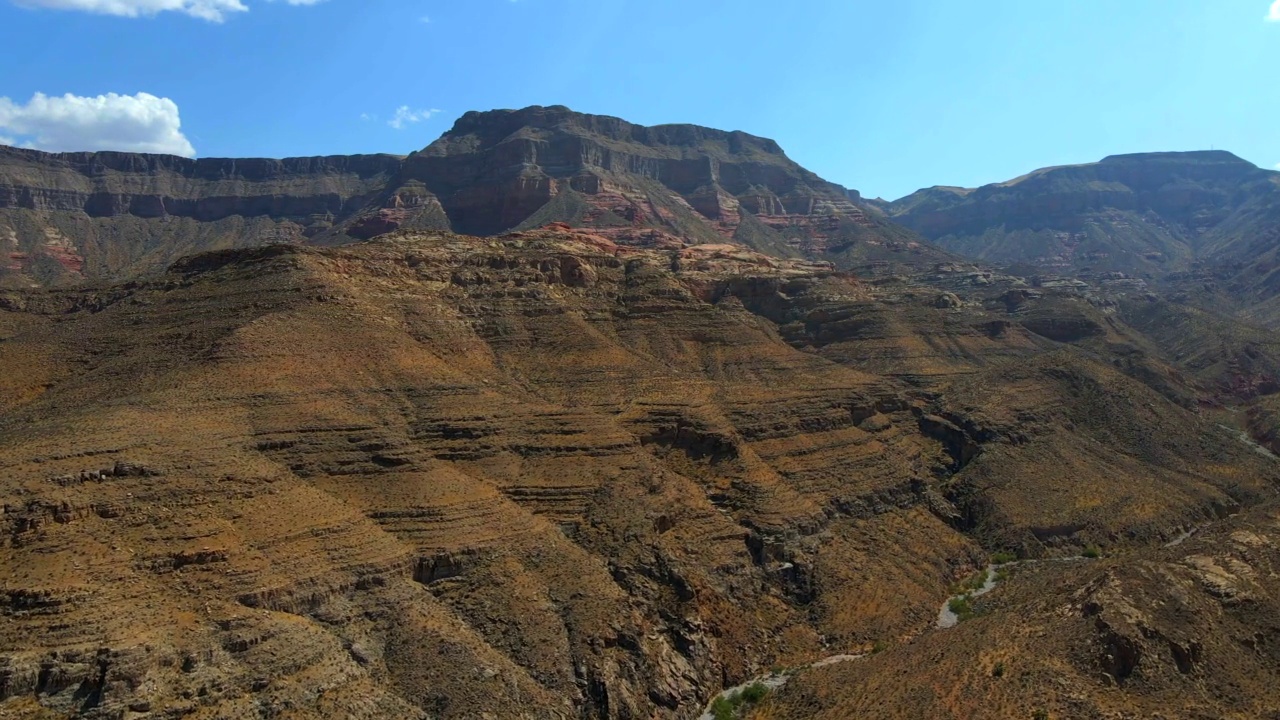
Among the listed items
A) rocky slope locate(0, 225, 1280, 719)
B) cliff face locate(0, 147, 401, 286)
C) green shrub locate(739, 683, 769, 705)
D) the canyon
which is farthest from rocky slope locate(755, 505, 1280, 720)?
cliff face locate(0, 147, 401, 286)

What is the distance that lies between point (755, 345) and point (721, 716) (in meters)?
52.8

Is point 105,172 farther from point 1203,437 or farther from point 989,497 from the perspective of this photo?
point 1203,437

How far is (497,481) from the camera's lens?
A: 5875 centimetres

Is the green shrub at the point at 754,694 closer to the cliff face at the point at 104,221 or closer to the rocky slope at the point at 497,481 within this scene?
the rocky slope at the point at 497,481

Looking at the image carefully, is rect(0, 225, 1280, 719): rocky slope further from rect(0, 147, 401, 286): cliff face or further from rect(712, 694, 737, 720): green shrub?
rect(0, 147, 401, 286): cliff face

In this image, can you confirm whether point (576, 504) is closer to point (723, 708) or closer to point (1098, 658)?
point (723, 708)

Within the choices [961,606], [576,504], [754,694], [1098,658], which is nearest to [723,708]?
[754,694]

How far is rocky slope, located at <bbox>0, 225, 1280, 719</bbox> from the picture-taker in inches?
1628

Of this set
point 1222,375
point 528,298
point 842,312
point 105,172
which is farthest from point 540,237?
point 105,172

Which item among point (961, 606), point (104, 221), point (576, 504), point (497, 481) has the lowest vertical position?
point (961, 606)

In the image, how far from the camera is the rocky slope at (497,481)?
41.3 m

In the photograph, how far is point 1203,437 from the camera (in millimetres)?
91312

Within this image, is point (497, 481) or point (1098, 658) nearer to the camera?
point (1098, 658)

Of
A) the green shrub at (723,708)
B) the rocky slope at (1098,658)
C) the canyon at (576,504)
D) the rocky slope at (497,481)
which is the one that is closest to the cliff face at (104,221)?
the canyon at (576,504)
